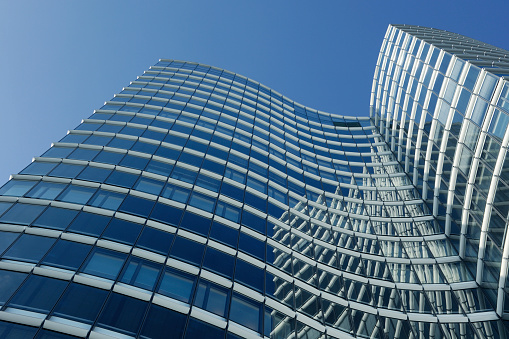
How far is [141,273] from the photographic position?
18812 millimetres

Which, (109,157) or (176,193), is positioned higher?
(109,157)

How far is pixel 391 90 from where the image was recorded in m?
42.3

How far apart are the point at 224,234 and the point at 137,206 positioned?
5.30 m

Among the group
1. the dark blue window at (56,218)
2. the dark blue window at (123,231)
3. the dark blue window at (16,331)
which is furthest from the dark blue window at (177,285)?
the dark blue window at (56,218)

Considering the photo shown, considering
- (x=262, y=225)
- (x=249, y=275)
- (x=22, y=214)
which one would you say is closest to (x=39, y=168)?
(x=22, y=214)

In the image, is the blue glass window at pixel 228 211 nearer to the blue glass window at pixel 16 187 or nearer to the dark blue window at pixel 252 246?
the dark blue window at pixel 252 246

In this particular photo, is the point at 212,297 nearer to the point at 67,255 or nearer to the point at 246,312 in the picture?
the point at 246,312

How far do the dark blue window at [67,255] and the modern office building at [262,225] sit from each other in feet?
0.21

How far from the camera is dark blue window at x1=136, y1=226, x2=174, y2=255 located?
67.0ft

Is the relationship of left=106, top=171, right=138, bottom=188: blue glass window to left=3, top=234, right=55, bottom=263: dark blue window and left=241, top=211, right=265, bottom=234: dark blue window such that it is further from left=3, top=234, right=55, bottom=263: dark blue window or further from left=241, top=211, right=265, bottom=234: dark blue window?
left=241, top=211, right=265, bottom=234: dark blue window

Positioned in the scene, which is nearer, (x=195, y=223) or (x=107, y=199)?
(x=195, y=223)

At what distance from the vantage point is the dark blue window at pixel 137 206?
22.6 metres

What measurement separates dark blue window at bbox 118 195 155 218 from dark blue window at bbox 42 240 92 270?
3.57 m

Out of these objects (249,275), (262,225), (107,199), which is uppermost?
(262,225)
